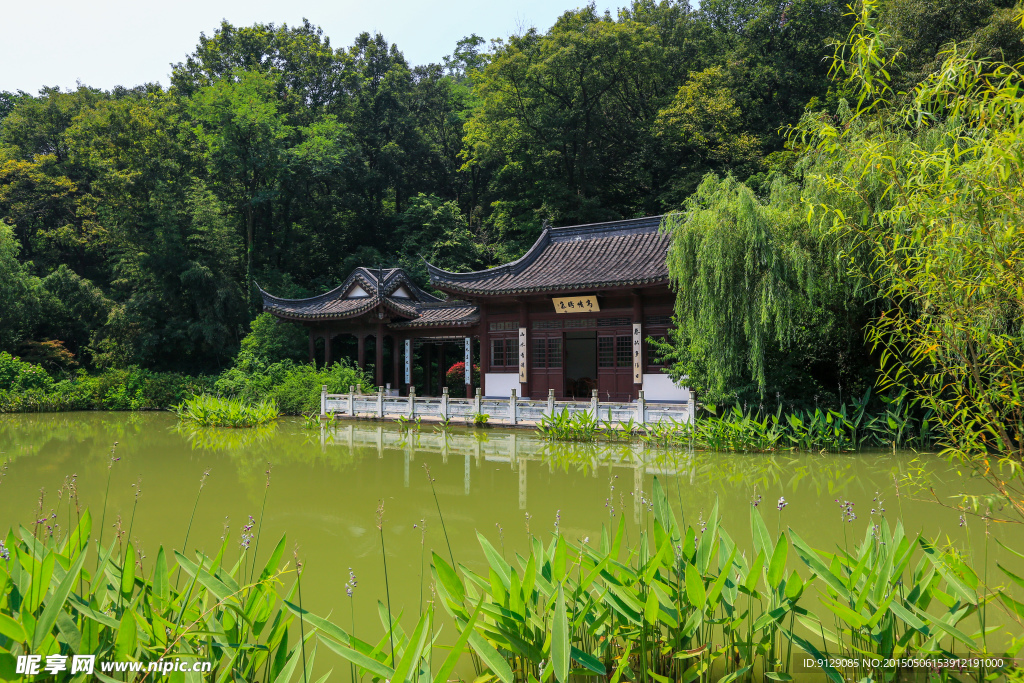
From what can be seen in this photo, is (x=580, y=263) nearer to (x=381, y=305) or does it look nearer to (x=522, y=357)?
(x=522, y=357)

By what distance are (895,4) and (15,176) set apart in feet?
86.2

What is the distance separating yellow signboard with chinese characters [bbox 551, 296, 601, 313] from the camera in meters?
12.7

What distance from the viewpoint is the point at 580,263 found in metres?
13.7

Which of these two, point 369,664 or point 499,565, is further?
point 499,565

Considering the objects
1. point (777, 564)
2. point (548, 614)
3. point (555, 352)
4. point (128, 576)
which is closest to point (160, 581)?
point (128, 576)

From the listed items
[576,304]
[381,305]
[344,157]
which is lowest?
[576,304]

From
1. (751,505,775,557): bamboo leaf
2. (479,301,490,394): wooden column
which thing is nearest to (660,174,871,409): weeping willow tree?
(479,301,490,394): wooden column

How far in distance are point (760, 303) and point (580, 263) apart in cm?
526

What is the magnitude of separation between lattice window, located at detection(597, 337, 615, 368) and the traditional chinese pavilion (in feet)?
0.07

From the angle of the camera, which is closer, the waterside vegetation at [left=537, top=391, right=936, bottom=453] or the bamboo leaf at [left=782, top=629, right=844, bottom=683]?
the bamboo leaf at [left=782, top=629, right=844, bottom=683]

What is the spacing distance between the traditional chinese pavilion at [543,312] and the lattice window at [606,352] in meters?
0.02

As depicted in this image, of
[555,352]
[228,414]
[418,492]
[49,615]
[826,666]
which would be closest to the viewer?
[49,615]

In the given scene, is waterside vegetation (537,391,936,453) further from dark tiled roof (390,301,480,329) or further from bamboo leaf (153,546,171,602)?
bamboo leaf (153,546,171,602)

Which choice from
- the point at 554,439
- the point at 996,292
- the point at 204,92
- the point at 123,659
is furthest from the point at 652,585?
the point at 204,92
